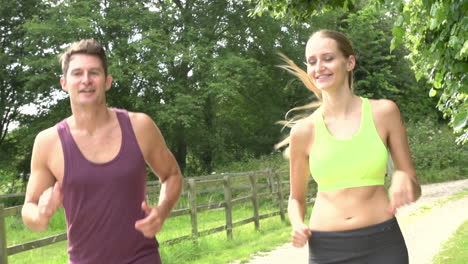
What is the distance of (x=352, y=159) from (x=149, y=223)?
936 mm

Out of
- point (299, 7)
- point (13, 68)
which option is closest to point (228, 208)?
point (299, 7)

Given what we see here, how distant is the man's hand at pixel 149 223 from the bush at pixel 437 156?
2780cm

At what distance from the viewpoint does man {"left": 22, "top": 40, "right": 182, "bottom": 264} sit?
2.91m

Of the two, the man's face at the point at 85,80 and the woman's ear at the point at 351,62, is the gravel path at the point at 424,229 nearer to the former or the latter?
the woman's ear at the point at 351,62

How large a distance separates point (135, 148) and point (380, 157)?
3.51 ft

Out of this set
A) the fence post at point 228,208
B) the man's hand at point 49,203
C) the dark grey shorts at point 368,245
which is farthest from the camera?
the fence post at point 228,208

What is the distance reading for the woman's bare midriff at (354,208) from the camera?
3.08 metres

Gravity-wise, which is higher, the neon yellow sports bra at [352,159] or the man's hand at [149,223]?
the neon yellow sports bra at [352,159]

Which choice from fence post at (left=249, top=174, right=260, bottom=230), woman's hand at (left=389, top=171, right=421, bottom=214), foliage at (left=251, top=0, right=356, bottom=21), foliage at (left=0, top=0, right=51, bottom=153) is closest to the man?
woman's hand at (left=389, top=171, right=421, bottom=214)

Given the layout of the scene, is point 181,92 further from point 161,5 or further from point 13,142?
point 13,142

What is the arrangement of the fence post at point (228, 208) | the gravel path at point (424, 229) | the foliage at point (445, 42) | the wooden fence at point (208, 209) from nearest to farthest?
the foliage at point (445, 42)
the wooden fence at point (208, 209)
the gravel path at point (424, 229)
the fence post at point (228, 208)

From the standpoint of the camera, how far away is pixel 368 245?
10.0 feet

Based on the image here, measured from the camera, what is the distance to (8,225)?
762 inches

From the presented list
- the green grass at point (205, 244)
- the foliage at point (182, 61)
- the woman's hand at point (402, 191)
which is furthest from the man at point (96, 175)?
the foliage at point (182, 61)
